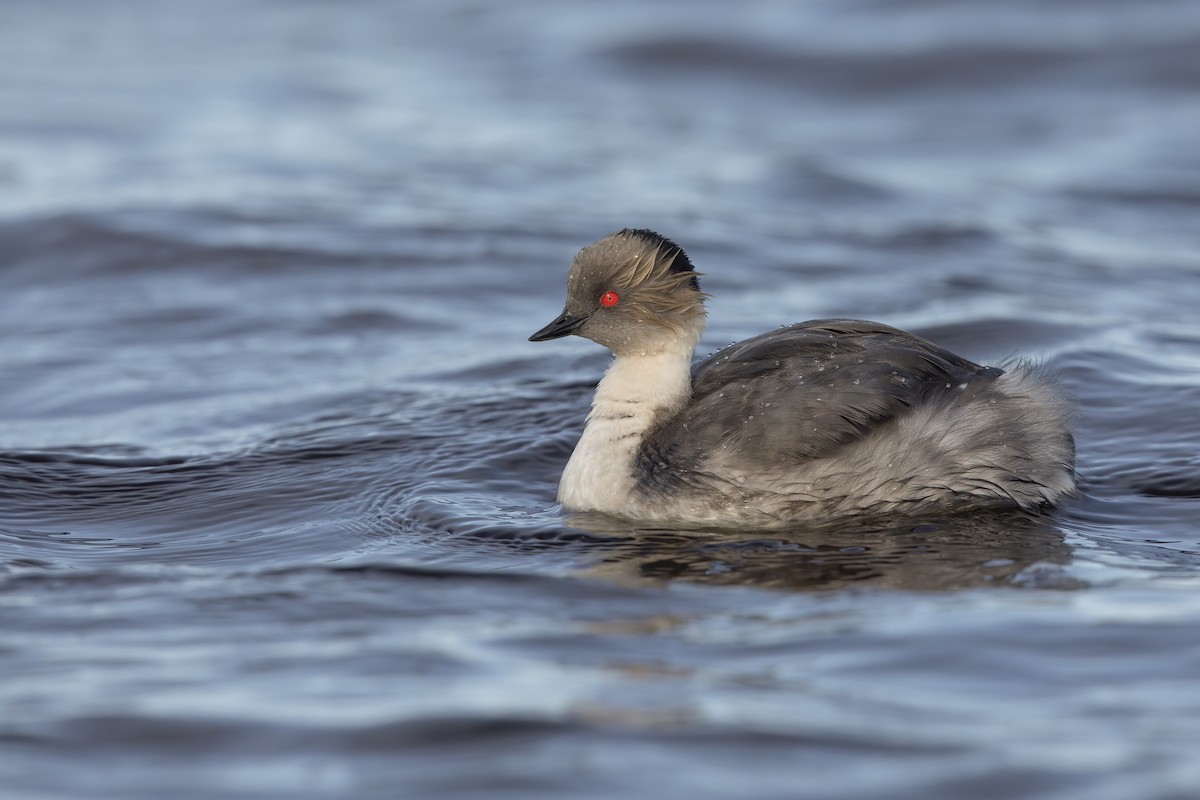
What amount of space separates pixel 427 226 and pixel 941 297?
13.8 feet

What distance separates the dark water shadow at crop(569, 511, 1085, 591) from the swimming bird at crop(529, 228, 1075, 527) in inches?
4.9

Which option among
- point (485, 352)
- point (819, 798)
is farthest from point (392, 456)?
point (819, 798)

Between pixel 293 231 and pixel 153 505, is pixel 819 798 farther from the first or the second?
pixel 293 231

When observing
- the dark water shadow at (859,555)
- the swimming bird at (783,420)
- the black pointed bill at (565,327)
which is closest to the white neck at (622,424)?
the swimming bird at (783,420)

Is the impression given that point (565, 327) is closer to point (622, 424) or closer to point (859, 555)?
point (622, 424)

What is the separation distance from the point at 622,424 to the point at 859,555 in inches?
52.6

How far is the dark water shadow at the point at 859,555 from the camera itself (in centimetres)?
673

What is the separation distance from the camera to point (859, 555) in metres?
7.05

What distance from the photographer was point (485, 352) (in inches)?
414

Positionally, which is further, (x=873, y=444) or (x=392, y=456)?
(x=392, y=456)

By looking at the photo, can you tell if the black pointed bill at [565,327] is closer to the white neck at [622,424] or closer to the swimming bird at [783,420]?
the swimming bird at [783,420]

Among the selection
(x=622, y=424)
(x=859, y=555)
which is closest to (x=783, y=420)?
(x=859, y=555)

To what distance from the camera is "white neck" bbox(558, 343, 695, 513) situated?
25.2ft

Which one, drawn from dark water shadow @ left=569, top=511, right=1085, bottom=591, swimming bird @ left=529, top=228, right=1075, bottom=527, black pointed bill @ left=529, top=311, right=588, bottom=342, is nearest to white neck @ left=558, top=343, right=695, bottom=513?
swimming bird @ left=529, top=228, right=1075, bottom=527
